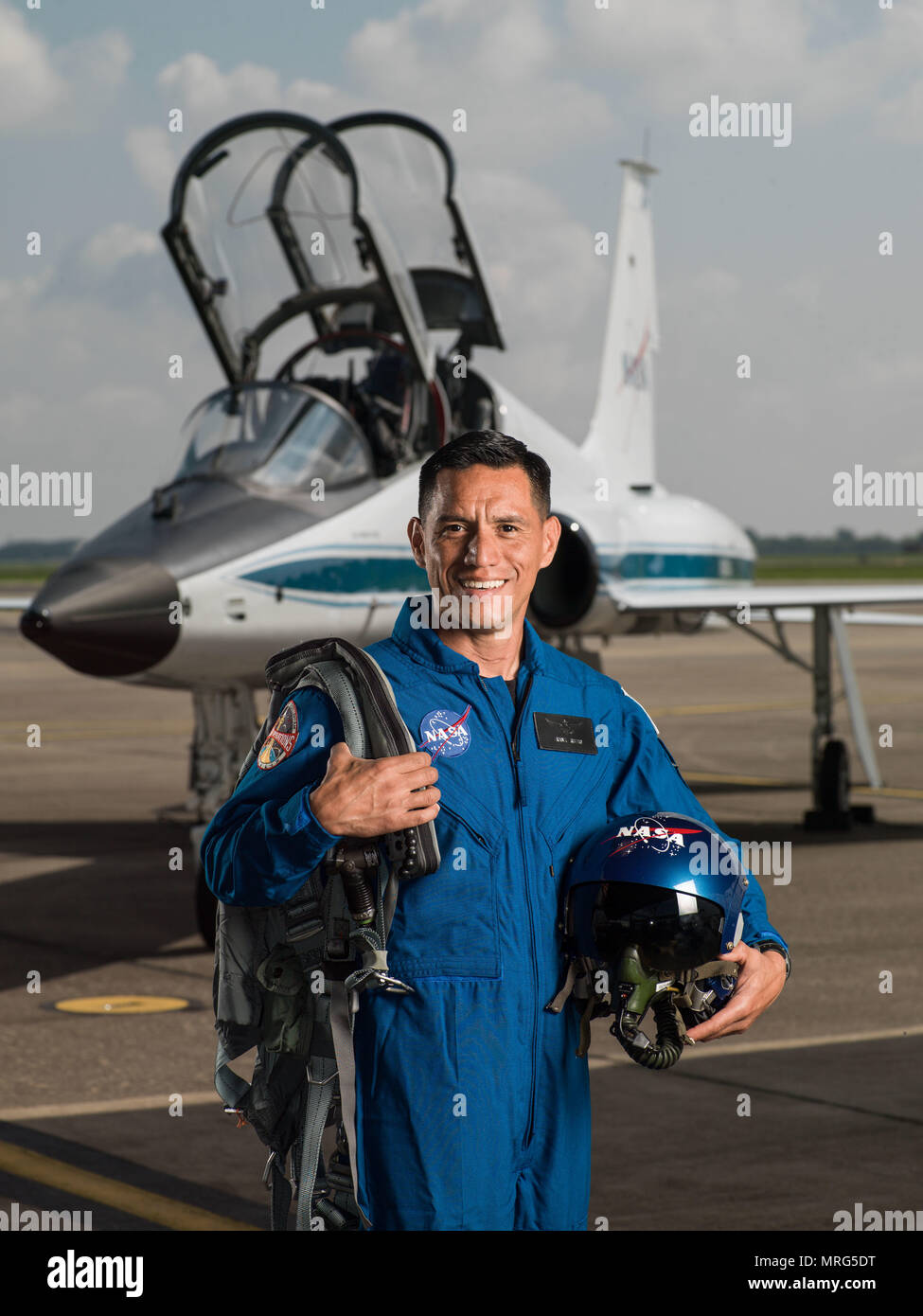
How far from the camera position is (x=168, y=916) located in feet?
35.1

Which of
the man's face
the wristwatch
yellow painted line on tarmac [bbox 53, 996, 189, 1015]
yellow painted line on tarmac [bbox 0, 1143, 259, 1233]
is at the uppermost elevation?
the man's face

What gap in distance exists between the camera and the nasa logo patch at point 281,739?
3.03 metres

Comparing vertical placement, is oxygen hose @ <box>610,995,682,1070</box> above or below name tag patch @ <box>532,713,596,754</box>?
below

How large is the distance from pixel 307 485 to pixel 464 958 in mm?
7913

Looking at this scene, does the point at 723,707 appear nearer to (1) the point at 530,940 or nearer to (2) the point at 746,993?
(2) the point at 746,993

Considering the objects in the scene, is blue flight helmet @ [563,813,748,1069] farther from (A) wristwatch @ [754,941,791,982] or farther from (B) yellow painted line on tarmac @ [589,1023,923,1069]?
(B) yellow painted line on tarmac @ [589,1023,923,1069]

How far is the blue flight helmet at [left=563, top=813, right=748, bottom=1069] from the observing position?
9.92 feet

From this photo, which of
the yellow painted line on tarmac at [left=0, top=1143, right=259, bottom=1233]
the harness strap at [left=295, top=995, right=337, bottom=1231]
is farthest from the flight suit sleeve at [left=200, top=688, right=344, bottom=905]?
the yellow painted line on tarmac at [left=0, top=1143, right=259, bottom=1233]

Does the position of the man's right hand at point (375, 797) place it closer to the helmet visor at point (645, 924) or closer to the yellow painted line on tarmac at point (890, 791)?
the helmet visor at point (645, 924)

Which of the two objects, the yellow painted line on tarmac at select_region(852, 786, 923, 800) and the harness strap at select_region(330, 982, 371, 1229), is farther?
the yellow painted line on tarmac at select_region(852, 786, 923, 800)

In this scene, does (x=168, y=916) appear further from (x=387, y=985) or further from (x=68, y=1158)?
(x=387, y=985)

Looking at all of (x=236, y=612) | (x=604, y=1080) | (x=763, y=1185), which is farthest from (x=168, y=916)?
(x=763, y=1185)

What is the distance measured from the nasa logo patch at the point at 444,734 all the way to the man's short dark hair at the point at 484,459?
1.34 feet
